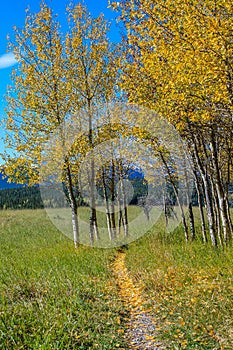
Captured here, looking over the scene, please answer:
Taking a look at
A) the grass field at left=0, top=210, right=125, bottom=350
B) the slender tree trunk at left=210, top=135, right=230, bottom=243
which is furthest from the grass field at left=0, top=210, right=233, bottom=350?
the slender tree trunk at left=210, top=135, right=230, bottom=243

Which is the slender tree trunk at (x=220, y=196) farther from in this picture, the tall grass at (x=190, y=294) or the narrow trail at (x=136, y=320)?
the narrow trail at (x=136, y=320)

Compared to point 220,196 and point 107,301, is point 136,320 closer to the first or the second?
point 107,301

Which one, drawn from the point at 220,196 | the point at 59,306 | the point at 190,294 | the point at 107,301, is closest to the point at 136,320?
the point at 107,301

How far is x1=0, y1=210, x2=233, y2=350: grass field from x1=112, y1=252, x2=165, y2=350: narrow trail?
0.16 metres

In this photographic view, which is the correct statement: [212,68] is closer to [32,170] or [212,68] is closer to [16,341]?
[16,341]

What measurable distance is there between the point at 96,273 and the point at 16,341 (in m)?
4.96

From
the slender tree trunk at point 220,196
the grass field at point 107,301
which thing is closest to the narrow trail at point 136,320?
the grass field at point 107,301

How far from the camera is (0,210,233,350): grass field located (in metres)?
6.28

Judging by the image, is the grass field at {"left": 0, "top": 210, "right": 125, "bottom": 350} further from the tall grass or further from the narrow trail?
the tall grass

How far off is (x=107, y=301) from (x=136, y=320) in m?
1.07

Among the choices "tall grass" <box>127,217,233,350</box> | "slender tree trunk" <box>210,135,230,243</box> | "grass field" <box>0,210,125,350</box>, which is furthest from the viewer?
"slender tree trunk" <box>210,135,230,243</box>

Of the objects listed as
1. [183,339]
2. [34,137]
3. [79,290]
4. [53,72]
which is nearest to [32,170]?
[34,137]

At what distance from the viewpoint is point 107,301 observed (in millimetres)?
8461

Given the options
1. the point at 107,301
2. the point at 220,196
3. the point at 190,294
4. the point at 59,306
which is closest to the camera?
the point at 59,306
